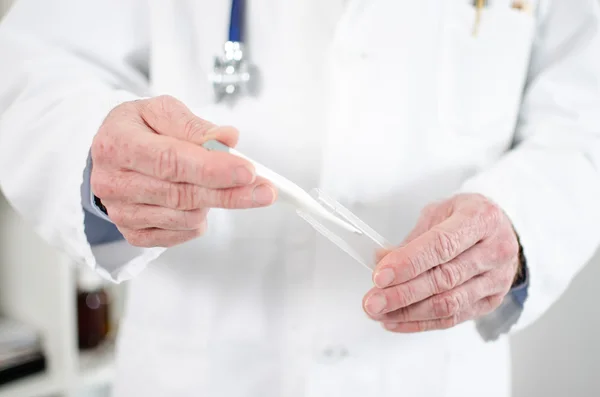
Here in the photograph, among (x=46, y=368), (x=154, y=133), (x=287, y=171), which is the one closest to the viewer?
(x=154, y=133)

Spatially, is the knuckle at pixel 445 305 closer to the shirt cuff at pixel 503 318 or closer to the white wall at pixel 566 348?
the shirt cuff at pixel 503 318

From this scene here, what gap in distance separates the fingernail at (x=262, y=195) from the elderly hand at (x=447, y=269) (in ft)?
0.34

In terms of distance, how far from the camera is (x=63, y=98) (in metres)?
0.43

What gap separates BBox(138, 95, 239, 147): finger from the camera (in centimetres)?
29

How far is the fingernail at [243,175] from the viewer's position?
27 cm

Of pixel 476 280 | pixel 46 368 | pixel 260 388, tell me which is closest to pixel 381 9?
pixel 476 280

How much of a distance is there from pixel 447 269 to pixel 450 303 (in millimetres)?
27

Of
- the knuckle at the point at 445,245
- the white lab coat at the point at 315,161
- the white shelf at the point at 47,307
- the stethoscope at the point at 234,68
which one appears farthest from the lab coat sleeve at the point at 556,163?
the white shelf at the point at 47,307

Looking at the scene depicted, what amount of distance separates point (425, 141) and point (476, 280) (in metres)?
0.15

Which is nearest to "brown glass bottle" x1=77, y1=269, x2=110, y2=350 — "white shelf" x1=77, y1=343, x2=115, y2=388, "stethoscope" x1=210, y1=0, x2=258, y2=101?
"white shelf" x1=77, y1=343, x2=115, y2=388

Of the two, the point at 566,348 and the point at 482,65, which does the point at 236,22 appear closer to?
the point at 482,65

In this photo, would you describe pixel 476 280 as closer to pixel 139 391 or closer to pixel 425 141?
pixel 425 141

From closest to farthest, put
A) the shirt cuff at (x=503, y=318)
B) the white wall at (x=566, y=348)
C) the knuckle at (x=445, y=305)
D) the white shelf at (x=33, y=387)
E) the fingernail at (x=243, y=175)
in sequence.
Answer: the fingernail at (x=243, y=175)
the knuckle at (x=445, y=305)
the shirt cuff at (x=503, y=318)
the white wall at (x=566, y=348)
the white shelf at (x=33, y=387)

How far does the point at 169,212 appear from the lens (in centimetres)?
32
